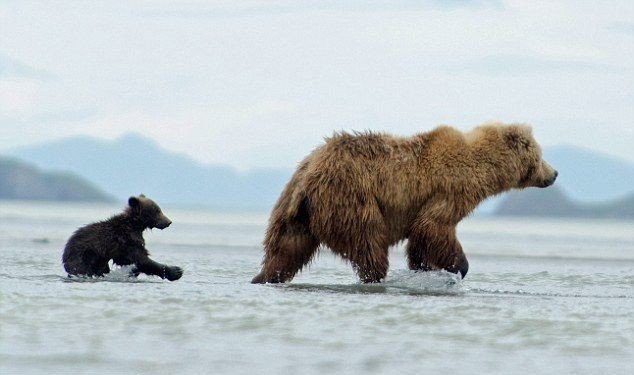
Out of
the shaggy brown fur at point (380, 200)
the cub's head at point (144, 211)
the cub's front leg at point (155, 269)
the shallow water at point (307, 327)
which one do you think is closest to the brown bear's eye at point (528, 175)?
the shaggy brown fur at point (380, 200)

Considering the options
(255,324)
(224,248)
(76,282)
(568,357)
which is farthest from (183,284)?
(224,248)

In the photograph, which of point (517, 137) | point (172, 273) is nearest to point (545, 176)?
point (517, 137)

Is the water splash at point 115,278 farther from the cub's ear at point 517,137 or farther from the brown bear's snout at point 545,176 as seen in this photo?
the brown bear's snout at point 545,176

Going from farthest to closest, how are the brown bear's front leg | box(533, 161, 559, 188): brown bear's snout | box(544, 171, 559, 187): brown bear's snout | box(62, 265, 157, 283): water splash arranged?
box(544, 171, 559, 187): brown bear's snout < box(533, 161, 559, 188): brown bear's snout < box(62, 265, 157, 283): water splash < the brown bear's front leg

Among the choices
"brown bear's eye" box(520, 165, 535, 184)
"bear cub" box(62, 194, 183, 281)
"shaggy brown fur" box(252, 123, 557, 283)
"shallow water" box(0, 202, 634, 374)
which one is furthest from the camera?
"brown bear's eye" box(520, 165, 535, 184)

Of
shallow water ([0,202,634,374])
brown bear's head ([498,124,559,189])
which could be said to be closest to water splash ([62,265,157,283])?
shallow water ([0,202,634,374])

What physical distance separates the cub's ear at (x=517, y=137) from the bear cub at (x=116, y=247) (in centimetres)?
314

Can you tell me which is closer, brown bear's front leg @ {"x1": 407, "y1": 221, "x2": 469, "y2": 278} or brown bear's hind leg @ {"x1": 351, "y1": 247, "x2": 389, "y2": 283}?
brown bear's hind leg @ {"x1": 351, "y1": 247, "x2": 389, "y2": 283}

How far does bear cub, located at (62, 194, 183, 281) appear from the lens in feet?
34.4

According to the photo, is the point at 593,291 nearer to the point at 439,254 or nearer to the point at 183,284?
the point at 439,254

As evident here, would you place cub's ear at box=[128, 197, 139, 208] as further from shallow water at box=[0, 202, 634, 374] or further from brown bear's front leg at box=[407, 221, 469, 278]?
brown bear's front leg at box=[407, 221, 469, 278]

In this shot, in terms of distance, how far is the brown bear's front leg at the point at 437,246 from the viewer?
10.0 meters

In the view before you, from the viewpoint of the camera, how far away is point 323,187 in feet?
31.7

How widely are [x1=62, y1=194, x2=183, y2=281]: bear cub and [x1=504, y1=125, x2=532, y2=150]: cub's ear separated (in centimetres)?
314
